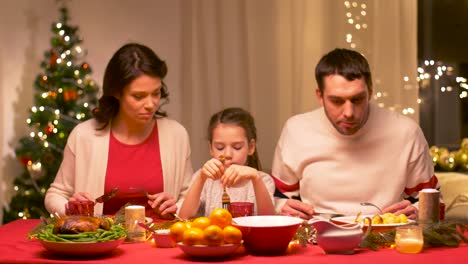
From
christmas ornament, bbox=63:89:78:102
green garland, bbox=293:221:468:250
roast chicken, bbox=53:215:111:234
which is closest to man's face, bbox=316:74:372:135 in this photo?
green garland, bbox=293:221:468:250

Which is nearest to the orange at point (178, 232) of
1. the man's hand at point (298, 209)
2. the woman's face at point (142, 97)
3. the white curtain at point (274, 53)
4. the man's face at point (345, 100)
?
the man's hand at point (298, 209)

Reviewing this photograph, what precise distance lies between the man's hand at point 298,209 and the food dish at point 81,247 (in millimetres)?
784

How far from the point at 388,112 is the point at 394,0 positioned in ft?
6.16

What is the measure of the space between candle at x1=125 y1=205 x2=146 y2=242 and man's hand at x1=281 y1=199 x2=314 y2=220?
0.57m

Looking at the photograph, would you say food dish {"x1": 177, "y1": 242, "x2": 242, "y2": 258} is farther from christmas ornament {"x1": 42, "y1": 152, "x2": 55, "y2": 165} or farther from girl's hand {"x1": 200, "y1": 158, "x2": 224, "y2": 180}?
christmas ornament {"x1": 42, "y1": 152, "x2": 55, "y2": 165}

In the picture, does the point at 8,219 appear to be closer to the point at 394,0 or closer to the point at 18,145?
the point at 18,145

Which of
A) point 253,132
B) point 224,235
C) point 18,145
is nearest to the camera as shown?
point 224,235

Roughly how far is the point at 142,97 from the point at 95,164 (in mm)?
375

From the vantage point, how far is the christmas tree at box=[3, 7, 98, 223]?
4996mm

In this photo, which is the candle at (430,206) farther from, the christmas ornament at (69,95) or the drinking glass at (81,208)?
the christmas ornament at (69,95)

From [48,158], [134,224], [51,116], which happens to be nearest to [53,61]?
[51,116]

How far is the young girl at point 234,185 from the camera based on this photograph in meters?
2.82

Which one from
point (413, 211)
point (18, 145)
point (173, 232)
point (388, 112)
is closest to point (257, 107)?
point (18, 145)

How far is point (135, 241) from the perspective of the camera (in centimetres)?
242
